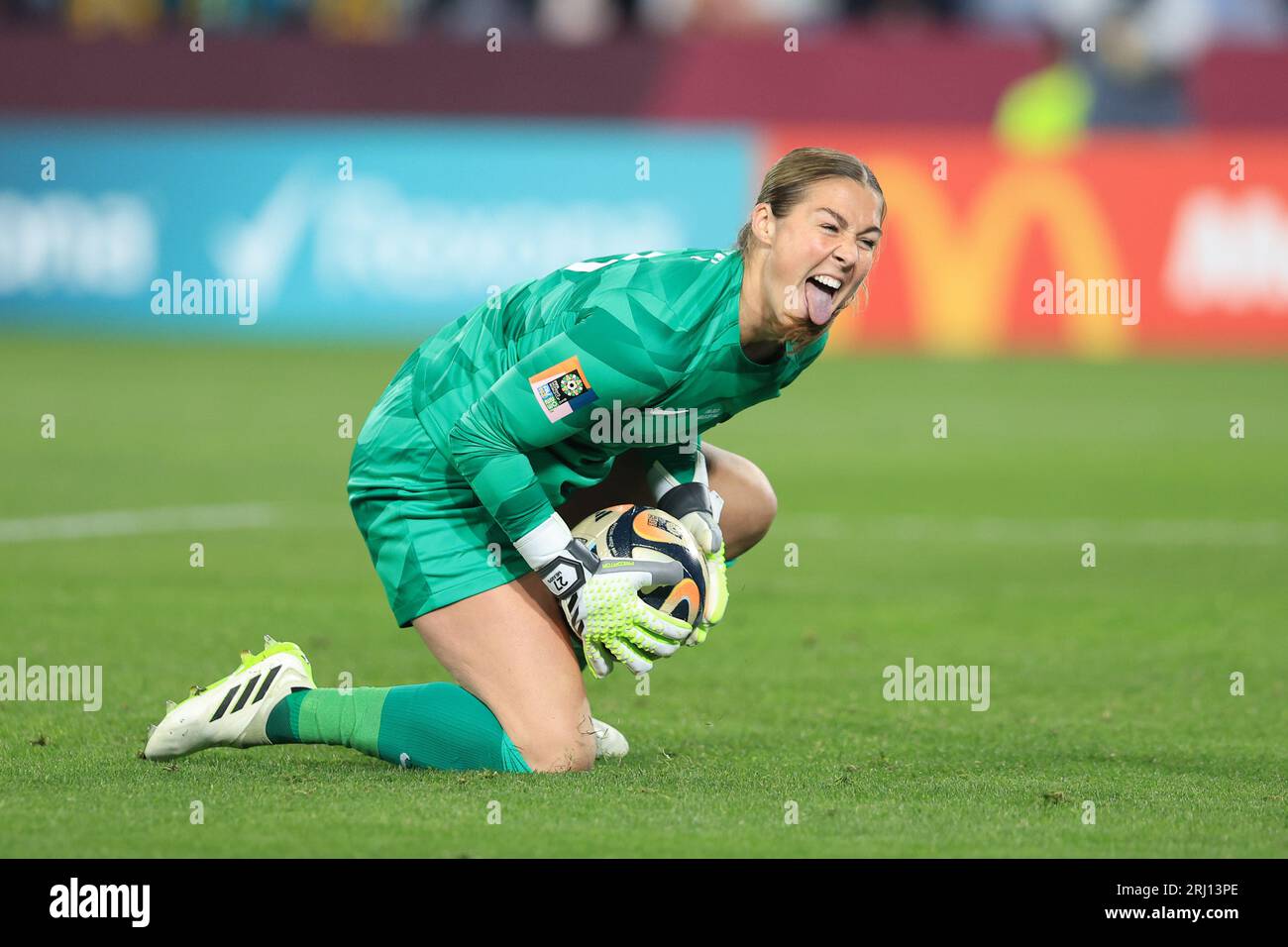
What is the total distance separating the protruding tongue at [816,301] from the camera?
17.8ft

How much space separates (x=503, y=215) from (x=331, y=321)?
214 centimetres

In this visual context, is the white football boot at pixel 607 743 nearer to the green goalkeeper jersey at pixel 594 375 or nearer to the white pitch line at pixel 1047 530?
the green goalkeeper jersey at pixel 594 375

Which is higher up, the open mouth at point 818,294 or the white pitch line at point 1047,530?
the open mouth at point 818,294

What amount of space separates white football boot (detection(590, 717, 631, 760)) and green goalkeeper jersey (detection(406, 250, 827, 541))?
0.72m

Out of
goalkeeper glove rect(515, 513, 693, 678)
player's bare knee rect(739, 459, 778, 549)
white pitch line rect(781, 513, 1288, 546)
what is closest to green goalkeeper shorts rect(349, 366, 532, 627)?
goalkeeper glove rect(515, 513, 693, 678)

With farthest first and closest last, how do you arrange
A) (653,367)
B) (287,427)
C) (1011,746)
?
(287,427) → (1011,746) → (653,367)

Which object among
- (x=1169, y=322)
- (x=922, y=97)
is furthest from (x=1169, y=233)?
(x=922, y=97)

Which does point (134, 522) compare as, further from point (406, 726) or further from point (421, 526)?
point (406, 726)

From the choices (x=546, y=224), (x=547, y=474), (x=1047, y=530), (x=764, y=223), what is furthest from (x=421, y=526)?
(x=546, y=224)

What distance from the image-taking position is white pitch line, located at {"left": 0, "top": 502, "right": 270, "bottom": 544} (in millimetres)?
10614

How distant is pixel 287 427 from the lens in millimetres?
15117

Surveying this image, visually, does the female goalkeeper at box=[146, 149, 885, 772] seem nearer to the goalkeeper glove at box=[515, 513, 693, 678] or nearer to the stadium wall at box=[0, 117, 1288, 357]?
the goalkeeper glove at box=[515, 513, 693, 678]

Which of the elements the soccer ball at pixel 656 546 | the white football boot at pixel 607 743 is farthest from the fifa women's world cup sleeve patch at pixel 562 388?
the white football boot at pixel 607 743

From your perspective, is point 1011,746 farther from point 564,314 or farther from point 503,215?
point 503,215
